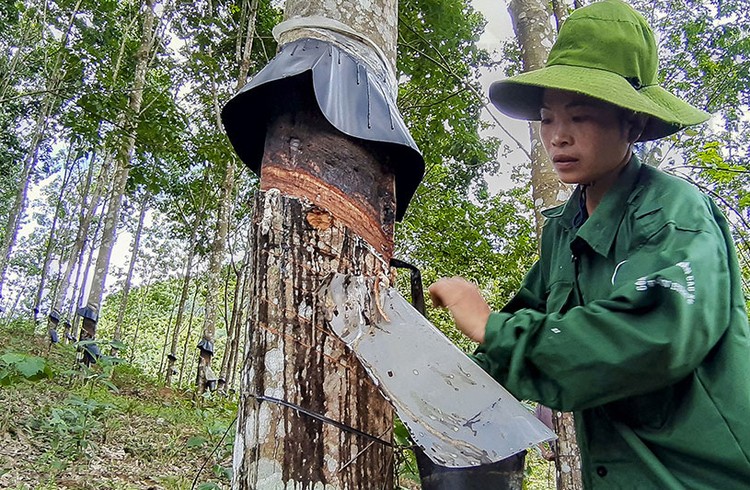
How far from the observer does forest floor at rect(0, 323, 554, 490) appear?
3.36 meters

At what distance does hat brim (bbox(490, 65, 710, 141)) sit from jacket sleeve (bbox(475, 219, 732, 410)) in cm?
27

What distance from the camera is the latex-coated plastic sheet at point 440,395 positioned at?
1036 millimetres

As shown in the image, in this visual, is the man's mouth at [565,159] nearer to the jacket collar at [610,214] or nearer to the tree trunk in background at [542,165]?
the jacket collar at [610,214]

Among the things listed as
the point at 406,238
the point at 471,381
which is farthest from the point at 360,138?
the point at 406,238

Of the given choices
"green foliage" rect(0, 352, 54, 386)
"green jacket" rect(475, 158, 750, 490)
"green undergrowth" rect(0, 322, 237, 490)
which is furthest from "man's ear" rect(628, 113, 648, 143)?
"green foliage" rect(0, 352, 54, 386)

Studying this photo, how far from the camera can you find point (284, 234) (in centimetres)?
129

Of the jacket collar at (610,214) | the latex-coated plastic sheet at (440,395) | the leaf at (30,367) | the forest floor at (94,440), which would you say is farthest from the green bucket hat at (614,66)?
the leaf at (30,367)

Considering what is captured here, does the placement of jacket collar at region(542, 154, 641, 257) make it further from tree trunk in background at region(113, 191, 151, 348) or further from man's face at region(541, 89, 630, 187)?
tree trunk in background at region(113, 191, 151, 348)

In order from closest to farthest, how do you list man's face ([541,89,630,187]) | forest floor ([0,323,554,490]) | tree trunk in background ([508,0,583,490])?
man's face ([541,89,630,187]) < tree trunk in background ([508,0,583,490]) < forest floor ([0,323,554,490])

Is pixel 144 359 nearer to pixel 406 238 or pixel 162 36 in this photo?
pixel 162 36

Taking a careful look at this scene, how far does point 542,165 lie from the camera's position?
3959 millimetres

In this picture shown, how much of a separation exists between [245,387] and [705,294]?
37.2 inches

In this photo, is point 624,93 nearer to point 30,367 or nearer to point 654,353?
point 654,353

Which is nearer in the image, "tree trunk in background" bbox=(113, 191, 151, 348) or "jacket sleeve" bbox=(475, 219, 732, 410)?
"jacket sleeve" bbox=(475, 219, 732, 410)
